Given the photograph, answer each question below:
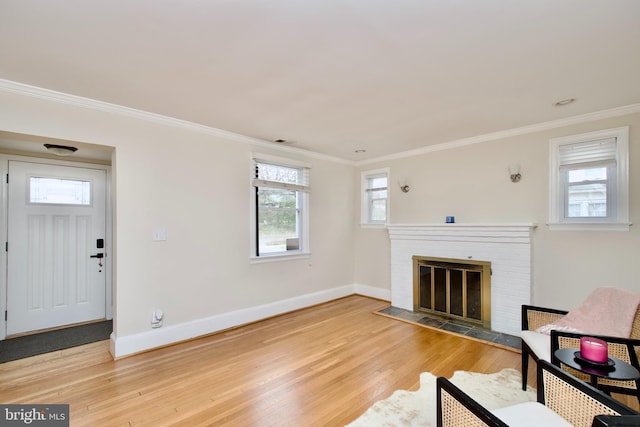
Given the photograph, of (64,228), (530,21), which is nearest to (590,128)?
(530,21)

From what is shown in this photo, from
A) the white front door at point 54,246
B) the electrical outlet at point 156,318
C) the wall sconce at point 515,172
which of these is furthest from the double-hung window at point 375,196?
the white front door at point 54,246

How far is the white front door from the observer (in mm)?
3611

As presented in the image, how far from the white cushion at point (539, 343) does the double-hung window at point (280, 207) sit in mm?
3044

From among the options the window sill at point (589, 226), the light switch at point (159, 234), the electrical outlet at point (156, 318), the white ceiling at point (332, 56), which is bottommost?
the electrical outlet at point (156, 318)

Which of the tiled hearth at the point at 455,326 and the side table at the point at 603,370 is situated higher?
the side table at the point at 603,370

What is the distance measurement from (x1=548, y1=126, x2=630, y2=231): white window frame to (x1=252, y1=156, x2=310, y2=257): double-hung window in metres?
3.19

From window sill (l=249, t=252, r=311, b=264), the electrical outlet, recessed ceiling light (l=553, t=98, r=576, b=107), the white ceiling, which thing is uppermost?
the white ceiling

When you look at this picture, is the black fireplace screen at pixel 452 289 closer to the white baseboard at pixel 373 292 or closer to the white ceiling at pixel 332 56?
the white baseboard at pixel 373 292

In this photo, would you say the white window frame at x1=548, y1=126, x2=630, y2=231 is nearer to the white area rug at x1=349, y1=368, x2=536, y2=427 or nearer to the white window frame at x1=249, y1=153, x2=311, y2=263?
the white area rug at x1=349, y1=368, x2=536, y2=427

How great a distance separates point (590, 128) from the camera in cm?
323

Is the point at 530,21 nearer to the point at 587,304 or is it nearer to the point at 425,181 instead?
the point at 587,304

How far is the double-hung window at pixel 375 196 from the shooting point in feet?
17.2

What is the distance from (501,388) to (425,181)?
294 centimetres

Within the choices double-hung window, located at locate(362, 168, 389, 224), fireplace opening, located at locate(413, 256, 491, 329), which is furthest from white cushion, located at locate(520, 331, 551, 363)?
double-hung window, located at locate(362, 168, 389, 224)
